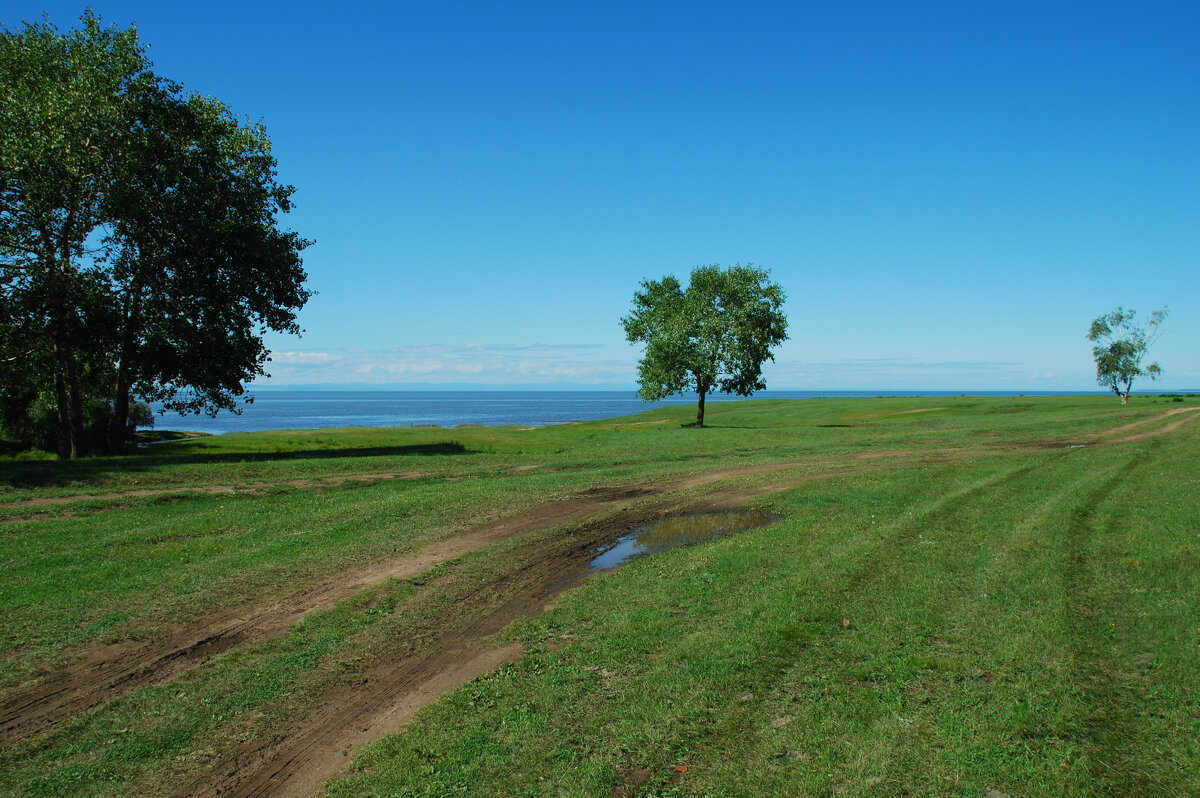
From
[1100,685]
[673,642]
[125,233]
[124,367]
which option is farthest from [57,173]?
[1100,685]

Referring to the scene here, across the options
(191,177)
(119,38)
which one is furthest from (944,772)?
(119,38)

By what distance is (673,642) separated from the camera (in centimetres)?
766

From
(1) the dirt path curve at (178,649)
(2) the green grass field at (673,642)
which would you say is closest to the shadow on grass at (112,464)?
(2) the green grass field at (673,642)

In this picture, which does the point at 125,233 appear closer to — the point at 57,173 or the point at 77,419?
the point at 57,173

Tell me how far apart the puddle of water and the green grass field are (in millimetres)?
715

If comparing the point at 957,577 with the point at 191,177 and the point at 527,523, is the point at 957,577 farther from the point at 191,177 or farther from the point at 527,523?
the point at 191,177

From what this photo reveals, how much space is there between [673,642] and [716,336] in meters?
44.2

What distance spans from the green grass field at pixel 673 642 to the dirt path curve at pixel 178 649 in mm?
200

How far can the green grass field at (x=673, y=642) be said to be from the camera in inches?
209

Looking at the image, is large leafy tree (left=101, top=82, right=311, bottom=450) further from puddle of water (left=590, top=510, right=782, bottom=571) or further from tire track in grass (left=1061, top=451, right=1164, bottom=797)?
tire track in grass (left=1061, top=451, right=1164, bottom=797)

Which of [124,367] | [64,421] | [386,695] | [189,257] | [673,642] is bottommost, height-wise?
[386,695]

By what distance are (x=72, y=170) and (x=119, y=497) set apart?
1447cm

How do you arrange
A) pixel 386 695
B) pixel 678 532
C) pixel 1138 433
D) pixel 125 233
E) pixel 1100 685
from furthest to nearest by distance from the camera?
pixel 1138 433 < pixel 125 233 < pixel 678 532 < pixel 386 695 < pixel 1100 685

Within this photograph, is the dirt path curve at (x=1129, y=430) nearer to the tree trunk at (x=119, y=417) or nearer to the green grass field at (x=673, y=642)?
the green grass field at (x=673, y=642)
